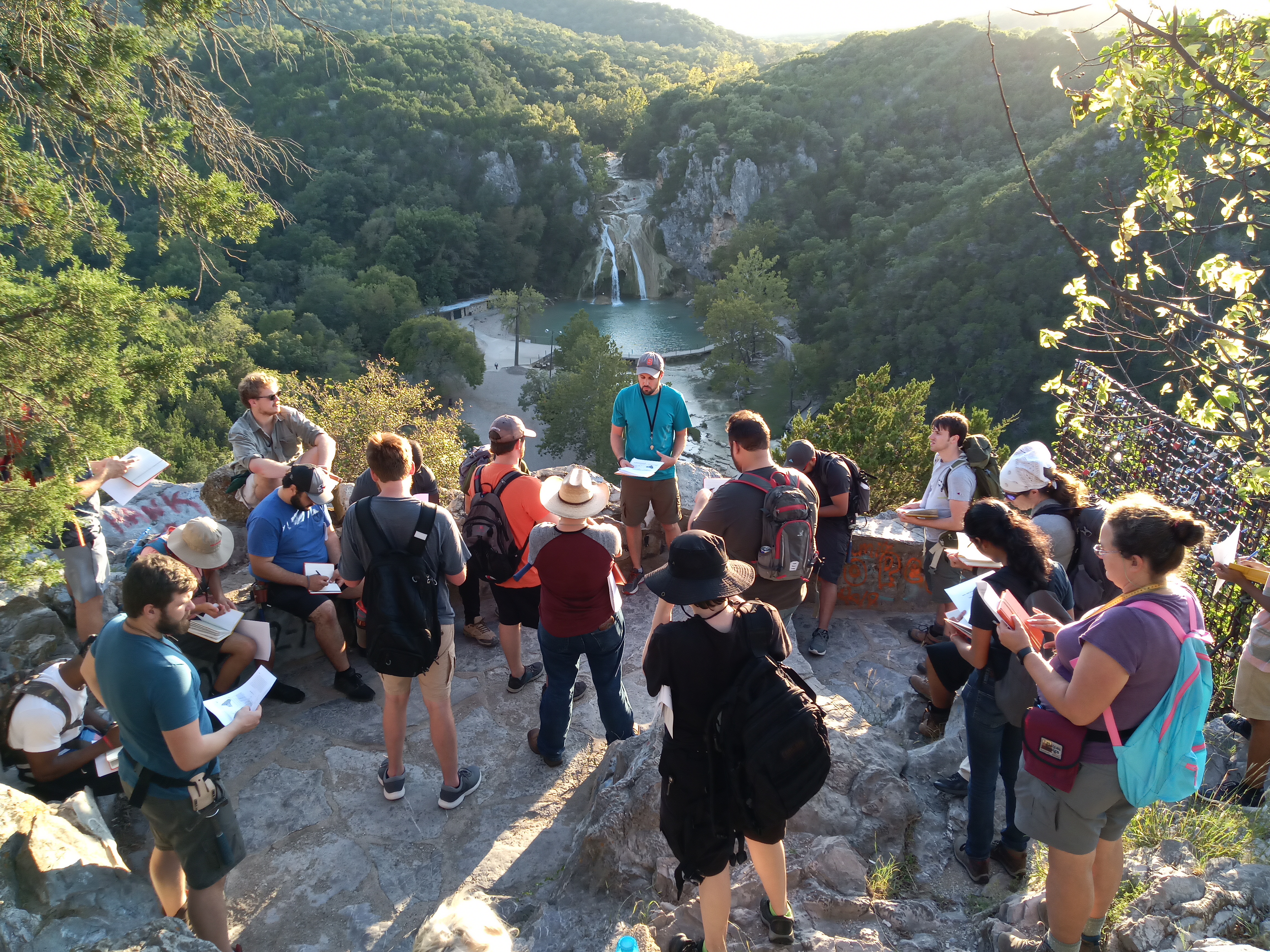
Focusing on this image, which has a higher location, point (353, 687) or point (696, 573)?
point (696, 573)

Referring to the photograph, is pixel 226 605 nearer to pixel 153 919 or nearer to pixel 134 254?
pixel 153 919

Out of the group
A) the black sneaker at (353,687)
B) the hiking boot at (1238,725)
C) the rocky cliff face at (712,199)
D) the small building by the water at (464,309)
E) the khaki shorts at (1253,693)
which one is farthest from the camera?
the rocky cliff face at (712,199)

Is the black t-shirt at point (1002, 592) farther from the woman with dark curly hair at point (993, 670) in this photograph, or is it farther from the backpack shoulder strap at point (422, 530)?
the backpack shoulder strap at point (422, 530)

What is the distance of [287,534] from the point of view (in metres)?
3.99

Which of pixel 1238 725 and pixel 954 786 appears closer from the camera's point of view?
pixel 954 786

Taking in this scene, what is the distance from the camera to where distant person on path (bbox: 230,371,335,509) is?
169 inches

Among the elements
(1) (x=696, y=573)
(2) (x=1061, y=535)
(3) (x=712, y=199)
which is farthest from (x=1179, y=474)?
(3) (x=712, y=199)

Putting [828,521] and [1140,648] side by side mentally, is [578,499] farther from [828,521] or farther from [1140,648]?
[1140,648]

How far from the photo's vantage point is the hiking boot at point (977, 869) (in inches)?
110

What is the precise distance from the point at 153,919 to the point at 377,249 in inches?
2424

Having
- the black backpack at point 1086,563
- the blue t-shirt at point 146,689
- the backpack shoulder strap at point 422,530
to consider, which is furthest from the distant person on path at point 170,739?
the black backpack at point 1086,563

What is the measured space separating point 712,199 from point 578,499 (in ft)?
211

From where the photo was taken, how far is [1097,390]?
15.1 feet

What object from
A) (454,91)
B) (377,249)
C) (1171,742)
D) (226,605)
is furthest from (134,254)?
(1171,742)
